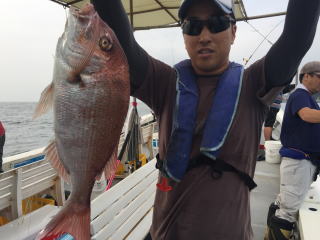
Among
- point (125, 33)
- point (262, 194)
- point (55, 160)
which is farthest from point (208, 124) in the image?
point (262, 194)

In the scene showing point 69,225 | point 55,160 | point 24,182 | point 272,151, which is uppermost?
point 55,160

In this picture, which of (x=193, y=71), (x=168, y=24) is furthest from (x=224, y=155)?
(x=168, y=24)

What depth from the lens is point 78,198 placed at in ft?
3.92

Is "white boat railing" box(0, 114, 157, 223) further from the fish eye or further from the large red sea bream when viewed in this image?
the fish eye

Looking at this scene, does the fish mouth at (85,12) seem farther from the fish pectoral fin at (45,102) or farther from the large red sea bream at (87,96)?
the fish pectoral fin at (45,102)

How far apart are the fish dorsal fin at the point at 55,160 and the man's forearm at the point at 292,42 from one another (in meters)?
1.14

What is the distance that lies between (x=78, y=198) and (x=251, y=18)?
6.09 m

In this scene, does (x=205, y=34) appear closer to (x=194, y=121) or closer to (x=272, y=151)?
(x=194, y=121)

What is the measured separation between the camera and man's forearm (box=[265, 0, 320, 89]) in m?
1.38

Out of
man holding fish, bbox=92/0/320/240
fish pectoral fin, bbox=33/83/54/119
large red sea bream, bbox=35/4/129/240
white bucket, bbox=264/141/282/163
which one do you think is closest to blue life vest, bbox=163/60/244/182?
man holding fish, bbox=92/0/320/240

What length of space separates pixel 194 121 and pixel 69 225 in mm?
910

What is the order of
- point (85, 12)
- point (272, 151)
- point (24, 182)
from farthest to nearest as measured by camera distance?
point (272, 151)
point (24, 182)
point (85, 12)

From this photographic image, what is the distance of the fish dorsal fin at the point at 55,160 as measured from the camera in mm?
1271

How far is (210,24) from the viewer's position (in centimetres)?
164
